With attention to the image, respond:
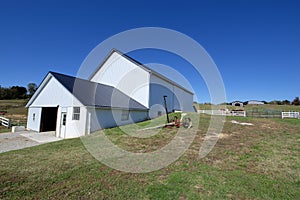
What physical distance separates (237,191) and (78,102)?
1060 cm

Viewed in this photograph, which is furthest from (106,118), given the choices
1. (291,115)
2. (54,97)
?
(291,115)

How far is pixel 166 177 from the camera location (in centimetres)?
455

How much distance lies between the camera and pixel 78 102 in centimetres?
1145

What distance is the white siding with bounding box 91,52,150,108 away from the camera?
17984mm

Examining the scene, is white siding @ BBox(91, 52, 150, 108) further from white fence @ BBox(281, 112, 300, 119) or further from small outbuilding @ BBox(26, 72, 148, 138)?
white fence @ BBox(281, 112, 300, 119)

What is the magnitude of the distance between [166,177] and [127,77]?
15083 mm

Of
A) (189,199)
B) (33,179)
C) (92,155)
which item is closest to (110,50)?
(92,155)

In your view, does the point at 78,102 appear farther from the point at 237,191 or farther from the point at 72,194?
the point at 237,191

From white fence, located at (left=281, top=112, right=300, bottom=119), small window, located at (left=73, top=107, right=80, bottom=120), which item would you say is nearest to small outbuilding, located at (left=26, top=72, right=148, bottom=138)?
small window, located at (left=73, top=107, right=80, bottom=120)

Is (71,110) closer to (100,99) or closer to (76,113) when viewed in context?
(76,113)

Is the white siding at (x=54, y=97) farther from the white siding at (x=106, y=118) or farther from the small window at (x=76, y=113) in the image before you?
the white siding at (x=106, y=118)

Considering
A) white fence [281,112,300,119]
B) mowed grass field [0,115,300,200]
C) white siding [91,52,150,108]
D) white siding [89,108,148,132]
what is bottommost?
mowed grass field [0,115,300,200]

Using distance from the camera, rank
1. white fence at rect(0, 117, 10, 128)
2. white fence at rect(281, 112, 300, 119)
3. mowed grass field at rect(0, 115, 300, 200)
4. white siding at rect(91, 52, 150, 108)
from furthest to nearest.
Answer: white fence at rect(281, 112, 300, 119)
white siding at rect(91, 52, 150, 108)
white fence at rect(0, 117, 10, 128)
mowed grass field at rect(0, 115, 300, 200)

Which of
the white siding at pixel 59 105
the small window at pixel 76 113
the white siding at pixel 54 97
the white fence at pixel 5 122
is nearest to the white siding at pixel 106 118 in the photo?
the white siding at pixel 59 105
